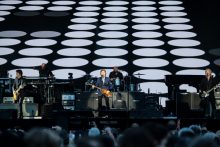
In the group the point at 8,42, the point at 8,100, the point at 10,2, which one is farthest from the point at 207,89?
the point at 10,2

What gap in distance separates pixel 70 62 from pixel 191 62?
397cm

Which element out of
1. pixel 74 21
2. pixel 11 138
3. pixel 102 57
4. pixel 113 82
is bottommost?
pixel 11 138

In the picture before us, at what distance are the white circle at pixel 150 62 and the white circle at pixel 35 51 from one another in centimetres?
304

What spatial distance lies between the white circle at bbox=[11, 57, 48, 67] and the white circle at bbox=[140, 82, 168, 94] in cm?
341

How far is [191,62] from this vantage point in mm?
15719

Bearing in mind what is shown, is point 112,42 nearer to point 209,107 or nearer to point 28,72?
point 28,72

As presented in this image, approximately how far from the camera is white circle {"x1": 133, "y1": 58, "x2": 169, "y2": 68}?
51.2ft

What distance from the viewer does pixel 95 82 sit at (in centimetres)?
1373

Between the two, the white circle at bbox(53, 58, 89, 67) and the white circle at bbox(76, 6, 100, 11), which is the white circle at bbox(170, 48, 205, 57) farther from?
the white circle at bbox(76, 6, 100, 11)

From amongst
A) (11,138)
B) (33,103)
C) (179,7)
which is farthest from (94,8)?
(11,138)

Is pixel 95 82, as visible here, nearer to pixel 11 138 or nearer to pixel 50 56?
pixel 50 56

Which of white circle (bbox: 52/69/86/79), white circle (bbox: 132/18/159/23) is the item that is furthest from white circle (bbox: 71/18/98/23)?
white circle (bbox: 52/69/86/79)

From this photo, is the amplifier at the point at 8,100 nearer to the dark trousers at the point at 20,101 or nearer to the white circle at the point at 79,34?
the dark trousers at the point at 20,101

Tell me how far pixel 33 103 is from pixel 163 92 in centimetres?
411
